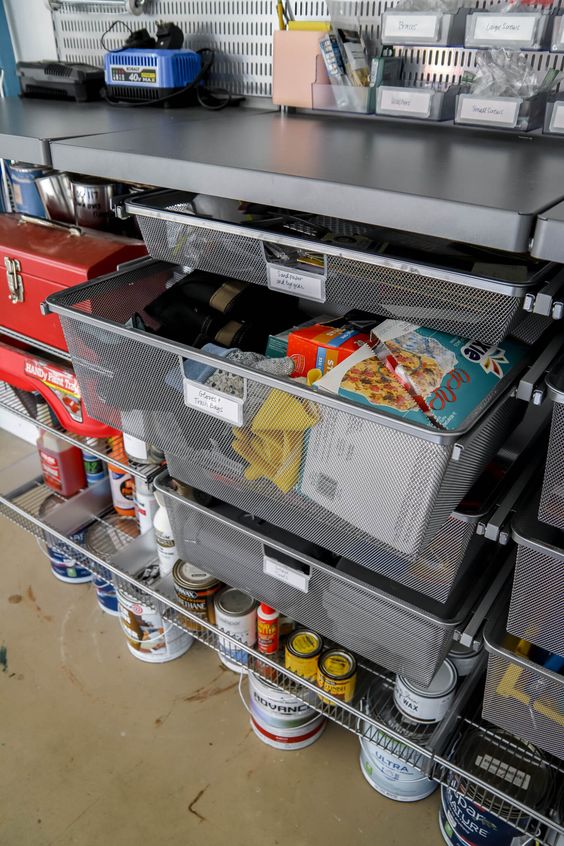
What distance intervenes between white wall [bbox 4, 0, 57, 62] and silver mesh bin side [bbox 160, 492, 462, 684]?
1.24 metres

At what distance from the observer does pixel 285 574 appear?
1.11 meters

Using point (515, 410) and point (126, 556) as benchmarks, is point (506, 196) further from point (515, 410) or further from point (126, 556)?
point (126, 556)

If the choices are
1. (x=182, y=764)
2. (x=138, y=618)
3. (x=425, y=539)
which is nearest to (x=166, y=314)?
(x=425, y=539)

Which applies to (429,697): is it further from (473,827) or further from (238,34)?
(238,34)

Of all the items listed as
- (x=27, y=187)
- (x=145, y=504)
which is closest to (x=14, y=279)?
(x=27, y=187)

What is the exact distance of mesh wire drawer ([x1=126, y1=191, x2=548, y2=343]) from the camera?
723 millimetres

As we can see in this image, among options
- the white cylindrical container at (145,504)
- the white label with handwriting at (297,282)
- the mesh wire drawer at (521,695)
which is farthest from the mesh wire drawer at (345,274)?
the white cylindrical container at (145,504)

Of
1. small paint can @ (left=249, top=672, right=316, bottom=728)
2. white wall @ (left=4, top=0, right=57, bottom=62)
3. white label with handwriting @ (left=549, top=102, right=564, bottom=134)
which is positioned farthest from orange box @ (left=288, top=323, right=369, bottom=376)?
white wall @ (left=4, top=0, right=57, bottom=62)

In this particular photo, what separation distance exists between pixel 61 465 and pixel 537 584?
1293 mm

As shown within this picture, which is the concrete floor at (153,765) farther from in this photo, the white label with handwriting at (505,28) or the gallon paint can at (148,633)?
the white label with handwriting at (505,28)

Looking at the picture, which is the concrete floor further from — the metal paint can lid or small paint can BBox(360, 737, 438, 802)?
the metal paint can lid

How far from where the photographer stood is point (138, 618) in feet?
5.17

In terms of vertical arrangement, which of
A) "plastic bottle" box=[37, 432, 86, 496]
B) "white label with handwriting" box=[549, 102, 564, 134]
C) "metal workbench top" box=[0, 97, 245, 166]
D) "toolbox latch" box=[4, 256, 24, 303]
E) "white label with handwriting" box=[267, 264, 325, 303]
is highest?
"white label with handwriting" box=[549, 102, 564, 134]

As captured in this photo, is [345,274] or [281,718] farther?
[281,718]
